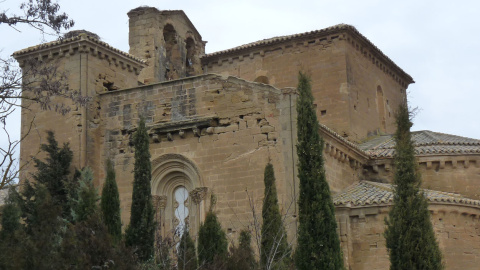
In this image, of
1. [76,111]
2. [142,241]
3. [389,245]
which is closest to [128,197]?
[76,111]

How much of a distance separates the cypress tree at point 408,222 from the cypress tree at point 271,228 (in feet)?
6.77

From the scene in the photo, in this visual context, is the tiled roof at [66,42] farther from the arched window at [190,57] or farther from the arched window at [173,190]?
the arched window at [190,57]

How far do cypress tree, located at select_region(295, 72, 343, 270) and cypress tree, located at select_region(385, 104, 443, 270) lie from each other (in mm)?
1065

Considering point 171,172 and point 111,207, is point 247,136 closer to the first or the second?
point 171,172

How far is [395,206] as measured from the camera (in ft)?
50.2

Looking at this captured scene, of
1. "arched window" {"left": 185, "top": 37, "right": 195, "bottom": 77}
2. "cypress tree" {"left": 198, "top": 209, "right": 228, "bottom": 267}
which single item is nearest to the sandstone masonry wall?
"arched window" {"left": 185, "top": 37, "right": 195, "bottom": 77}

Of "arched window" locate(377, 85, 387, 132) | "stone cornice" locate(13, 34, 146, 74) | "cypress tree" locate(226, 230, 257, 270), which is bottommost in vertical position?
"cypress tree" locate(226, 230, 257, 270)

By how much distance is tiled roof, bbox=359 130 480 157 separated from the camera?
869 inches

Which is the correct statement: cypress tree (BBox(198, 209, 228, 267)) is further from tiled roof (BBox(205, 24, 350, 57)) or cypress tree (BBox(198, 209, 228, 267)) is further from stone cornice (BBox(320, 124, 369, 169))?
tiled roof (BBox(205, 24, 350, 57))

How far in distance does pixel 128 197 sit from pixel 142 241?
468 cm

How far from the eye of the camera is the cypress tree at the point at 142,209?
1600 centimetres

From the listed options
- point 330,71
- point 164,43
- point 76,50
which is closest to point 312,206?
point 76,50

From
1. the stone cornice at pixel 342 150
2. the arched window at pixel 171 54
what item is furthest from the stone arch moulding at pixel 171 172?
the arched window at pixel 171 54

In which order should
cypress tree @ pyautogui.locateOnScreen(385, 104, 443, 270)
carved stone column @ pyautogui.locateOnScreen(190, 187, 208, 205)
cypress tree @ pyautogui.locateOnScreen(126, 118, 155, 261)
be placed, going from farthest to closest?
carved stone column @ pyautogui.locateOnScreen(190, 187, 208, 205)
cypress tree @ pyautogui.locateOnScreen(126, 118, 155, 261)
cypress tree @ pyautogui.locateOnScreen(385, 104, 443, 270)
